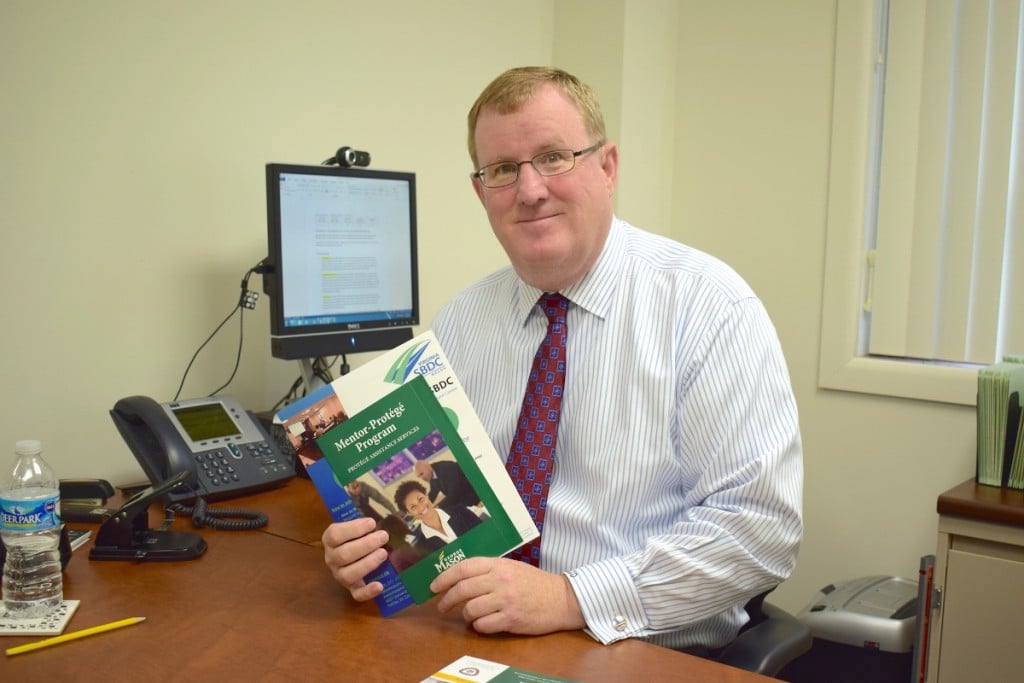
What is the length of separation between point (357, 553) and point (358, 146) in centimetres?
135

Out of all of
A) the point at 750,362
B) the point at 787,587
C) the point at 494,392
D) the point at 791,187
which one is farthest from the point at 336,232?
the point at 787,587

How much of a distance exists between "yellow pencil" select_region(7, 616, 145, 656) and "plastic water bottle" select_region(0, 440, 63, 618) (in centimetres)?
9

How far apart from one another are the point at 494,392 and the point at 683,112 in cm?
175

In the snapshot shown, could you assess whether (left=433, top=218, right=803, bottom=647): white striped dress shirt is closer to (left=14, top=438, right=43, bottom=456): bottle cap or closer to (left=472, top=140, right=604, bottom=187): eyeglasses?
(left=472, top=140, right=604, bottom=187): eyeglasses

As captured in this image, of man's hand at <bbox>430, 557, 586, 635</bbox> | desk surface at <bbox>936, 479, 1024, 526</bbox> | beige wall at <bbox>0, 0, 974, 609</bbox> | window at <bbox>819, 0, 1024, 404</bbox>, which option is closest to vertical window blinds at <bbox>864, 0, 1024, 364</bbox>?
window at <bbox>819, 0, 1024, 404</bbox>

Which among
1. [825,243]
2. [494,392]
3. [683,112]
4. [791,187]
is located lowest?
[494,392]

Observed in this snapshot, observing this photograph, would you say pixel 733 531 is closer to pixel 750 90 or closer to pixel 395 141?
pixel 395 141

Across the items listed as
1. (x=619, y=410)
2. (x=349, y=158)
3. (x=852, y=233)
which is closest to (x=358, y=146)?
(x=349, y=158)

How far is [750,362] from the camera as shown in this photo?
139 cm

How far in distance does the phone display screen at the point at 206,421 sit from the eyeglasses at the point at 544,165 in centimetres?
77

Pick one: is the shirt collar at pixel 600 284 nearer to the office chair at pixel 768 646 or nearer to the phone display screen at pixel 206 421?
the office chair at pixel 768 646

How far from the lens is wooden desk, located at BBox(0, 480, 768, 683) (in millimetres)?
1036

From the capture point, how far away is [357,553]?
1.23m

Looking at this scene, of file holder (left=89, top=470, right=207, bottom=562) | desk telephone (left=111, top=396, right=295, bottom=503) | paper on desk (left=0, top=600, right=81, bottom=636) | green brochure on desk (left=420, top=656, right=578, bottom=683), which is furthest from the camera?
desk telephone (left=111, top=396, right=295, bottom=503)
